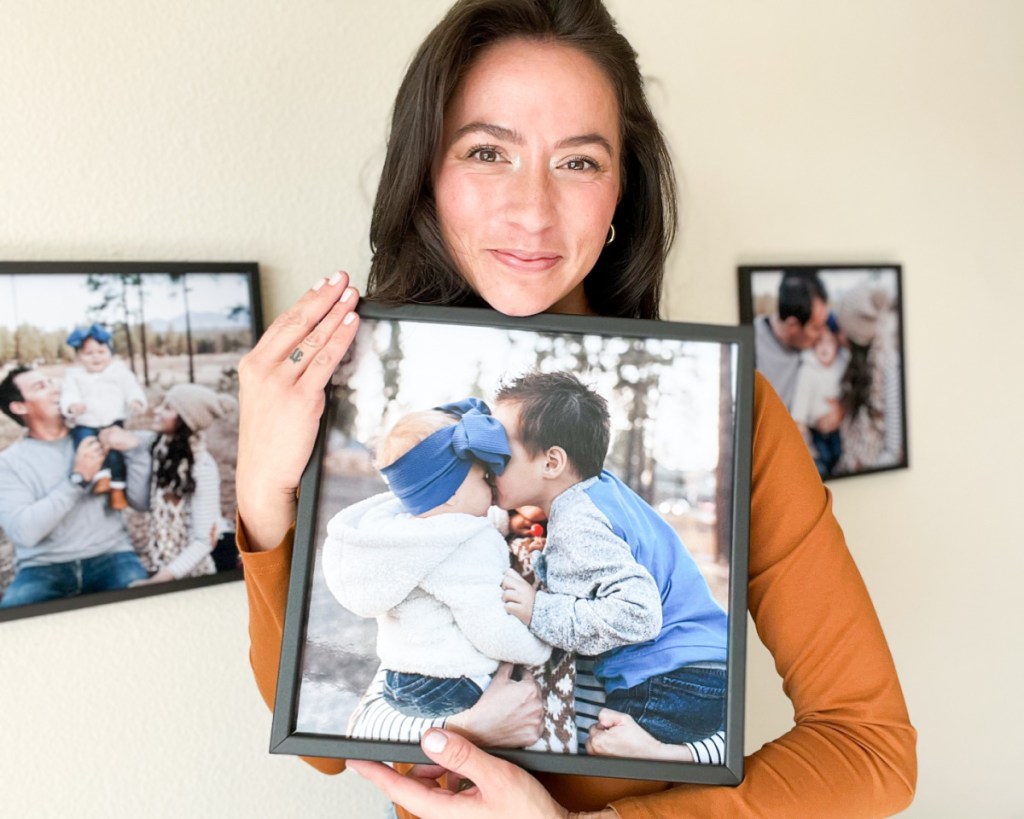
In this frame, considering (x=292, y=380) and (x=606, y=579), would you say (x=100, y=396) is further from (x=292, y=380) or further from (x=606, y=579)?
(x=606, y=579)

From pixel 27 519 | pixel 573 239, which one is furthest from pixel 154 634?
pixel 573 239

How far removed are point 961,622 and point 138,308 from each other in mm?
2023

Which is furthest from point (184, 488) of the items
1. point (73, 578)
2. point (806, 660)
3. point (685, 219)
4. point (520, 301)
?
point (685, 219)

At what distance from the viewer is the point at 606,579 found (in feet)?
2.45

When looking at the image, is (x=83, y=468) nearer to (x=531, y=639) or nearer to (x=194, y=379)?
(x=194, y=379)

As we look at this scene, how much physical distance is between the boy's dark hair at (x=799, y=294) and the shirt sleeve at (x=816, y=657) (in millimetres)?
893

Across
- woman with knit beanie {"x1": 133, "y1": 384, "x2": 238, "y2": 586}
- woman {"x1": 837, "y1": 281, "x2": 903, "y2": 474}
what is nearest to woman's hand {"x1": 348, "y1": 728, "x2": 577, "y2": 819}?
woman with knit beanie {"x1": 133, "y1": 384, "x2": 238, "y2": 586}

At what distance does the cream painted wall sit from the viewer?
1.08 m

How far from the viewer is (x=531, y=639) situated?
0.73m

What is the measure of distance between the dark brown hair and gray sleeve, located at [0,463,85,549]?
462 millimetres

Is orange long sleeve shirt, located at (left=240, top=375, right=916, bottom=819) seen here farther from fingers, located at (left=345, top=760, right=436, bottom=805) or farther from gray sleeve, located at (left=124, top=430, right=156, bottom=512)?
gray sleeve, located at (left=124, top=430, right=156, bottom=512)

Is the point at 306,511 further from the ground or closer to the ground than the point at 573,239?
closer to the ground

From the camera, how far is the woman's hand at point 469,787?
2.36 ft

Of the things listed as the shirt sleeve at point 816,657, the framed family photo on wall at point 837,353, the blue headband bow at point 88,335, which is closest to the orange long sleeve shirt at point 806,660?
the shirt sleeve at point 816,657
